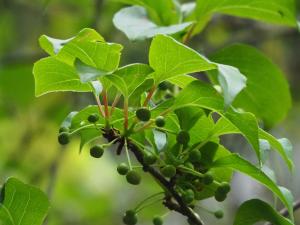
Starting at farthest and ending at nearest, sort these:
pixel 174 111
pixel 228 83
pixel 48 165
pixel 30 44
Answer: pixel 30 44, pixel 48 165, pixel 174 111, pixel 228 83

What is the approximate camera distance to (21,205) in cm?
106

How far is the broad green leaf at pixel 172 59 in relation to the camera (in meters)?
0.91

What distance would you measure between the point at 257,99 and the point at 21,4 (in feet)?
6.29

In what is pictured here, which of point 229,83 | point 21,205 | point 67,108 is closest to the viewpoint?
point 229,83

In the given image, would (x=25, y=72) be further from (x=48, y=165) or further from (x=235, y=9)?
(x=235, y=9)

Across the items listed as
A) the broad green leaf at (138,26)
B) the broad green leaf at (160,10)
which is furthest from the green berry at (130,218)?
the broad green leaf at (160,10)

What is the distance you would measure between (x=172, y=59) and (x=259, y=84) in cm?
52

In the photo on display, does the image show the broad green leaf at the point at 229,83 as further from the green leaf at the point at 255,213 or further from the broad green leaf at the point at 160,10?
the broad green leaf at the point at 160,10

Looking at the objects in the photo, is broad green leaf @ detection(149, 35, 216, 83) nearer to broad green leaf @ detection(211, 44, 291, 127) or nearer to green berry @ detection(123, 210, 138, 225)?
green berry @ detection(123, 210, 138, 225)

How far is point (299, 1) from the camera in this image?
303 centimetres

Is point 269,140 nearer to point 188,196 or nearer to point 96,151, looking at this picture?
point 188,196

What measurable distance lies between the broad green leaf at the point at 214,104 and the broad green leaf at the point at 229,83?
0.23 ft

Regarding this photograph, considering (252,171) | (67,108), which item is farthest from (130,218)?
(67,108)

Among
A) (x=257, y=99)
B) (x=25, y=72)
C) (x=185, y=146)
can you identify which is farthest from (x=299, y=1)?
(x=185, y=146)
